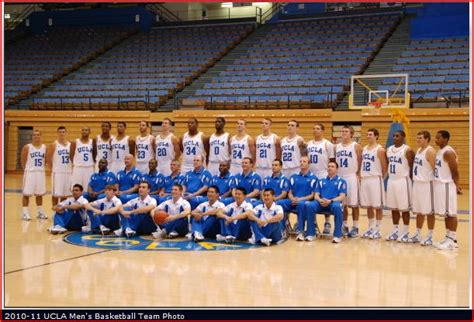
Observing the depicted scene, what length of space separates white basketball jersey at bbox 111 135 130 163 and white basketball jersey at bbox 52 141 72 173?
940 millimetres

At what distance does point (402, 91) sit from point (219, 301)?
43.8ft

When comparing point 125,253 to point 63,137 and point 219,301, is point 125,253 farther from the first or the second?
point 63,137

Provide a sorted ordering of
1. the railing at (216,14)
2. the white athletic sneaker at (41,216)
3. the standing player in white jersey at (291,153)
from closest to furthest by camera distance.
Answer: the standing player in white jersey at (291,153), the white athletic sneaker at (41,216), the railing at (216,14)

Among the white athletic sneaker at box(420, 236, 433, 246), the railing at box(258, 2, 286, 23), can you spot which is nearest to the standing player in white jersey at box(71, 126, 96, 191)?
the white athletic sneaker at box(420, 236, 433, 246)

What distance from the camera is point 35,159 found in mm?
10109

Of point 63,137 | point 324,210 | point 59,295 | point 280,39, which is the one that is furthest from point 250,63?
point 59,295

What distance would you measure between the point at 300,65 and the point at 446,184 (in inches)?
535

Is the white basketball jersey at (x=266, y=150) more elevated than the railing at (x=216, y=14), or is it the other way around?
the railing at (x=216, y=14)

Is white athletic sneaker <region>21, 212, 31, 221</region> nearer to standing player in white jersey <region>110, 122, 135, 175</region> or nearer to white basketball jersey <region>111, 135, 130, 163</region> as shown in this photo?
standing player in white jersey <region>110, 122, 135, 175</region>

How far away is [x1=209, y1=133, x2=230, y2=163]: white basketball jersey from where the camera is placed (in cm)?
911

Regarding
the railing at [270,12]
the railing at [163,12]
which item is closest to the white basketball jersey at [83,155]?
the railing at [270,12]

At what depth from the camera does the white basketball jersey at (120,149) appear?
9.70 meters

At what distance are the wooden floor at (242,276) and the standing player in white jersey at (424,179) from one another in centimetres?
50

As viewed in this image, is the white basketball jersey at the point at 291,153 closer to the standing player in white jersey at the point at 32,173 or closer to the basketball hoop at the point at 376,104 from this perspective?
the standing player in white jersey at the point at 32,173
